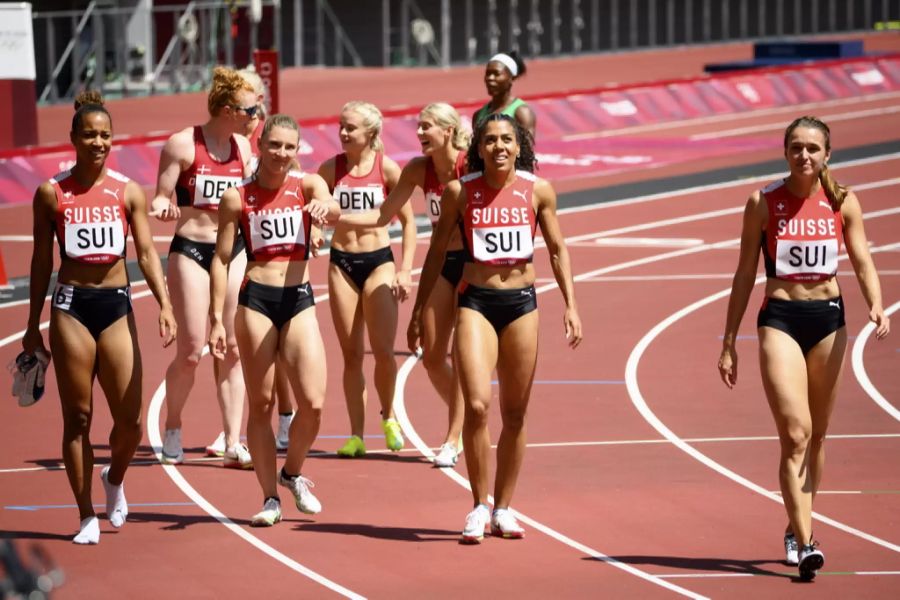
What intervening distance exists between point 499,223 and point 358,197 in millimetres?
2346

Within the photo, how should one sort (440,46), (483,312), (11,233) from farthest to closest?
1. (440,46)
2. (11,233)
3. (483,312)

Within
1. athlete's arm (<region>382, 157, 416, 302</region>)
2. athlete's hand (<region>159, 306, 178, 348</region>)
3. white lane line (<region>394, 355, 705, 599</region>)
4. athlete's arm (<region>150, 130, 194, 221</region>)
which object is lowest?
white lane line (<region>394, 355, 705, 599</region>)

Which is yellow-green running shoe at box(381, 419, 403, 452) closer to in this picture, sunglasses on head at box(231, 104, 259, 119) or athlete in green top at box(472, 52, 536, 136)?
sunglasses on head at box(231, 104, 259, 119)

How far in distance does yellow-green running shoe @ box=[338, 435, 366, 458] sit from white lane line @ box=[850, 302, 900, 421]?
3851mm

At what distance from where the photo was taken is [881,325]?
30.5 feet

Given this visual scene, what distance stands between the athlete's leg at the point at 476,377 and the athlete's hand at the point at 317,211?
0.96 metres

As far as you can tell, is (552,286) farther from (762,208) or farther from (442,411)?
(762,208)

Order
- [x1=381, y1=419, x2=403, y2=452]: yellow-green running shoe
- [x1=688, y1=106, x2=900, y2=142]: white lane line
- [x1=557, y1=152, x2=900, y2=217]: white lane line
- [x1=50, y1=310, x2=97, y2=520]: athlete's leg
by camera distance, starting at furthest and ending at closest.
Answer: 1. [x1=688, y1=106, x2=900, y2=142]: white lane line
2. [x1=557, y1=152, x2=900, y2=217]: white lane line
3. [x1=381, y1=419, x2=403, y2=452]: yellow-green running shoe
4. [x1=50, y1=310, x2=97, y2=520]: athlete's leg

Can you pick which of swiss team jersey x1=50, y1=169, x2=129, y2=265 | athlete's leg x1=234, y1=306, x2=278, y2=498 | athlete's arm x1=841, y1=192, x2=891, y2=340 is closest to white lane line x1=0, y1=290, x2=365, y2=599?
athlete's leg x1=234, y1=306, x2=278, y2=498

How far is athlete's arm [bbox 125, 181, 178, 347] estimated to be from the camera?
9.63m

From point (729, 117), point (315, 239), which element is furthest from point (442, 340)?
point (729, 117)

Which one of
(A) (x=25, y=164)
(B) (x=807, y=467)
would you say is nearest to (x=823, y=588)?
(B) (x=807, y=467)

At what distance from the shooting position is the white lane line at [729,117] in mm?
34219

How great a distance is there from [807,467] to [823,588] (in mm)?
678
